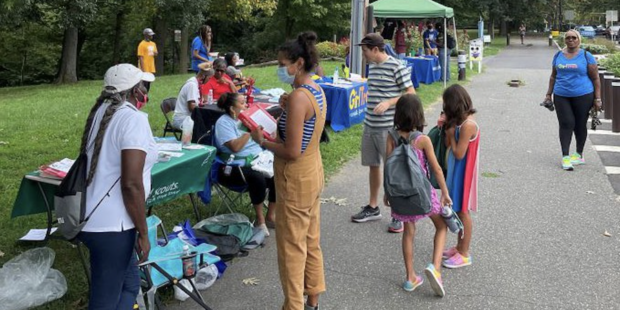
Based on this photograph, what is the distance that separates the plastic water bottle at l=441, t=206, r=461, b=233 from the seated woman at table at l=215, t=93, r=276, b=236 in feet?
5.56

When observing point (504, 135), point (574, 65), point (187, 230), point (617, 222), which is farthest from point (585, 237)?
point (504, 135)

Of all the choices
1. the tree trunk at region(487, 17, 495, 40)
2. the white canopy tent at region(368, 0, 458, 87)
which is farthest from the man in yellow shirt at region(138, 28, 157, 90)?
the tree trunk at region(487, 17, 495, 40)

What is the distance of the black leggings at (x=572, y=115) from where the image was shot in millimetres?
7387

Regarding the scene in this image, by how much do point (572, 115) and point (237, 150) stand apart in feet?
15.5

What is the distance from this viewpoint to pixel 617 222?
5.56 m

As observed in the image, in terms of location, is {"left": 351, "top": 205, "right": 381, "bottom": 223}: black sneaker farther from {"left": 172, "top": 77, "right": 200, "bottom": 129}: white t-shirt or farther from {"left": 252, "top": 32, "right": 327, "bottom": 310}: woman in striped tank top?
{"left": 172, "top": 77, "right": 200, "bottom": 129}: white t-shirt

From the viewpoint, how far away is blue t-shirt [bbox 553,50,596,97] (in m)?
7.29

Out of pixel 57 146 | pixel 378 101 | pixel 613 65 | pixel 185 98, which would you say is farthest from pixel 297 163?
pixel 613 65

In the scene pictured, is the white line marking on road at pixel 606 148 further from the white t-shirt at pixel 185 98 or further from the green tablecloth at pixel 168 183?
the green tablecloth at pixel 168 183

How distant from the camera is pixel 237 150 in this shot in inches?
200

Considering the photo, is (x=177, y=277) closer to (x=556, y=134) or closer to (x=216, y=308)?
(x=216, y=308)

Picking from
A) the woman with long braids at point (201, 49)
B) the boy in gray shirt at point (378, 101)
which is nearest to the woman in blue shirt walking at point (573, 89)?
the boy in gray shirt at point (378, 101)

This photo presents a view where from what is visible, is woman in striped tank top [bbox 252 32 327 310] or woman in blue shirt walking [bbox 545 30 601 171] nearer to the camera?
woman in striped tank top [bbox 252 32 327 310]

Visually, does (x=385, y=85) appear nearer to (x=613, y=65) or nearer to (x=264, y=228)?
(x=264, y=228)
